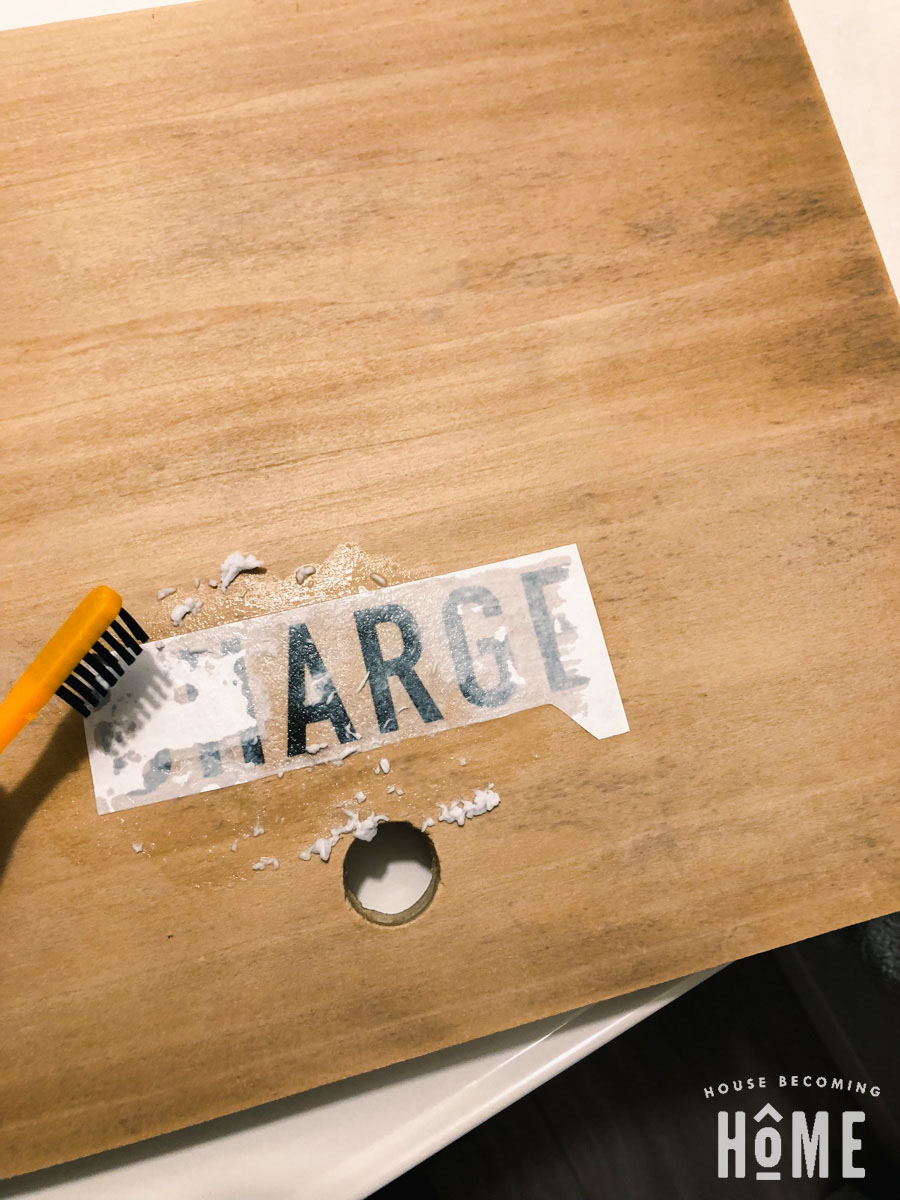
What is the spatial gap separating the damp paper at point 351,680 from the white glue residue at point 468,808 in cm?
4

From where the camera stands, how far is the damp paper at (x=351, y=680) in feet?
1.50

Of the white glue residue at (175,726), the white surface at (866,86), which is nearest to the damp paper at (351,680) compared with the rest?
the white glue residue at (175,726)

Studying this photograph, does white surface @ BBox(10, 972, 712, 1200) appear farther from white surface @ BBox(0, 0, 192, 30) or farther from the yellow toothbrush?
white surface @ BBox(0, 0, 192, 30)

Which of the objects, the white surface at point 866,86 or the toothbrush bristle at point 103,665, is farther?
the white surface at point 866,86

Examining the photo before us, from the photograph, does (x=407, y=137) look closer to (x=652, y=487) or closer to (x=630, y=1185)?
(x=652, y=487)

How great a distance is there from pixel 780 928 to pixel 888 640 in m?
0.19

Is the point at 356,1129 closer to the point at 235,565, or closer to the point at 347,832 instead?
the point at 347,832

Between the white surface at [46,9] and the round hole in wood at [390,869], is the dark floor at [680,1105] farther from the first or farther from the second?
the white surface at [46,9]

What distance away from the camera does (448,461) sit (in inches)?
19.0

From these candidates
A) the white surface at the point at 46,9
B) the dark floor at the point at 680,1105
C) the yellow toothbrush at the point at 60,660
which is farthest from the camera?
the dark floor at the point at 680,1105

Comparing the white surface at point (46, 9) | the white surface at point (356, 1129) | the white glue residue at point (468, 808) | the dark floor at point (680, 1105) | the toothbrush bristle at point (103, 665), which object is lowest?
the dark floor at point (680, 1105)

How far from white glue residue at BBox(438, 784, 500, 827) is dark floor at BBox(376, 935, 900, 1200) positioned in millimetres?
438

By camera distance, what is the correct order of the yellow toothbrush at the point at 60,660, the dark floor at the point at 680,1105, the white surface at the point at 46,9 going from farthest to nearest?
the dark floor at the point at 680,1105, the white surface at the point at 46,9, the yellow toothbrush at the point at 60,660

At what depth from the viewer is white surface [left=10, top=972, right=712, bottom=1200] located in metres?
0.47
